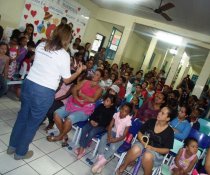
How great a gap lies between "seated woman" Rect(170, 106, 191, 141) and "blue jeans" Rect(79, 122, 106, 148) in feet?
4.57

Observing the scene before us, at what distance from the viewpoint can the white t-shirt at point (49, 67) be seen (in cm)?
226

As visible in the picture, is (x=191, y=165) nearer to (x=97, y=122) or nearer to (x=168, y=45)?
(x=97, y=122)

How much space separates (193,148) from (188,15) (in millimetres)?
4449

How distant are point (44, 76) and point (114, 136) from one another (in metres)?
1.57

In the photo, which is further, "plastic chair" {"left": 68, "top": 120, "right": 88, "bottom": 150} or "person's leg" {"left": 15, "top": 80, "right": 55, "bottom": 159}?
"plastic chair" {"left": 68, "top": 120, "right": 88, "bottom": 150}

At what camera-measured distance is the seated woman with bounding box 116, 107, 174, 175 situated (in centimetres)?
289

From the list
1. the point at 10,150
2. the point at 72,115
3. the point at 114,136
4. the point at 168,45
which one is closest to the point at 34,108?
the point at 10,150

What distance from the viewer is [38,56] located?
2.32 metres

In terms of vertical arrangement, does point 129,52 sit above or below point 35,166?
above

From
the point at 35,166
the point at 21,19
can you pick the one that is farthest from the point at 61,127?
the point at 21,19

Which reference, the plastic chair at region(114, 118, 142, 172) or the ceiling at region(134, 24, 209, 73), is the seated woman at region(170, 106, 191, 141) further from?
the ceiling at region(134, 24, 209, 73)

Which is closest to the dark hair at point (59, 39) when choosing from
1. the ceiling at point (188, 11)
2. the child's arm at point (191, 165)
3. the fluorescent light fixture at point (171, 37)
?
the child's arm at point (191, 165)

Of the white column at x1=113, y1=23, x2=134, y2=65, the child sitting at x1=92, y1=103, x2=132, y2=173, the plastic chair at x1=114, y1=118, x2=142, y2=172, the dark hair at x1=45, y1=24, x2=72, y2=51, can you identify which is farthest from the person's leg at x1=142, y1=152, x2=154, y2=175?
the white column at x1=113, y1=23, x2=134, y2=65

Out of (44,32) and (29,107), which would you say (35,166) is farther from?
(44,32)
